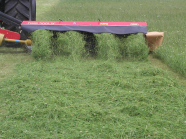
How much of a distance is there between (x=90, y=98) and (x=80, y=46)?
1.60 meters

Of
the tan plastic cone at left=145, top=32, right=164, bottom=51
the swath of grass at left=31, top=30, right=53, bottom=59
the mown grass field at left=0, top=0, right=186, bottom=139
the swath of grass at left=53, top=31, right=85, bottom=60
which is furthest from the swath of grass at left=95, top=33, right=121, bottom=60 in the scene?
the swath of grass at left=31, top=30, right=53, bottom=59

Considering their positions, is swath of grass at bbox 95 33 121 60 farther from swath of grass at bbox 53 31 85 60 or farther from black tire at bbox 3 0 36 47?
black tire at bbox 3 0 36 47

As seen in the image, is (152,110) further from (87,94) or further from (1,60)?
(1,60)

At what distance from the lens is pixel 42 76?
3717 millimetres

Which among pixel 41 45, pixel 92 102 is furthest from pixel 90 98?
pixel 41 45

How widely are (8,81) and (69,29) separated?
5.30ft

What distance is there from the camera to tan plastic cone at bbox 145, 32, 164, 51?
4.69 meters

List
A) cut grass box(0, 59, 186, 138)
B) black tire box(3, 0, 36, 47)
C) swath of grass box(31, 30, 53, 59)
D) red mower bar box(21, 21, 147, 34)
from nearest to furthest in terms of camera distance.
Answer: cut grass box(0, 59, 186, 138), swath of grass box(31, 30, 53, 59), red mower bar box(21, 21, 147, 34), black tire box(3, 0, 36, 47)

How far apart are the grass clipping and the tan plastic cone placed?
0.20 meters

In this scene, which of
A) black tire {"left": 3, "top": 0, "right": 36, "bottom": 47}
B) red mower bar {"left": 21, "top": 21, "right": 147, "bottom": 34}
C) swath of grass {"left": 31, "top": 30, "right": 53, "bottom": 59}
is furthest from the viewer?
black tire {"left": 3, "top": 0, "right": 36, "bottom": 47}

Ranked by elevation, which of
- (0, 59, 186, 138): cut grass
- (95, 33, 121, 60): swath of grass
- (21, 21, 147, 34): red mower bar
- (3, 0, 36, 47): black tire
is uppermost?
(3, 0, 36, 47): black tire

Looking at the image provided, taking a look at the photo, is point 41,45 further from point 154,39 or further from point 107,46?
point 154,39

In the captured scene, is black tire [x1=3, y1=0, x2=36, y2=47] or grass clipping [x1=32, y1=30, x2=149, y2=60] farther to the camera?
black tire [x1=3, y1=0, x2=36, y2=47]

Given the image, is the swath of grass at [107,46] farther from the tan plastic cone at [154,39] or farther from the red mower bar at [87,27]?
the tan plastic cone at [154,39]
